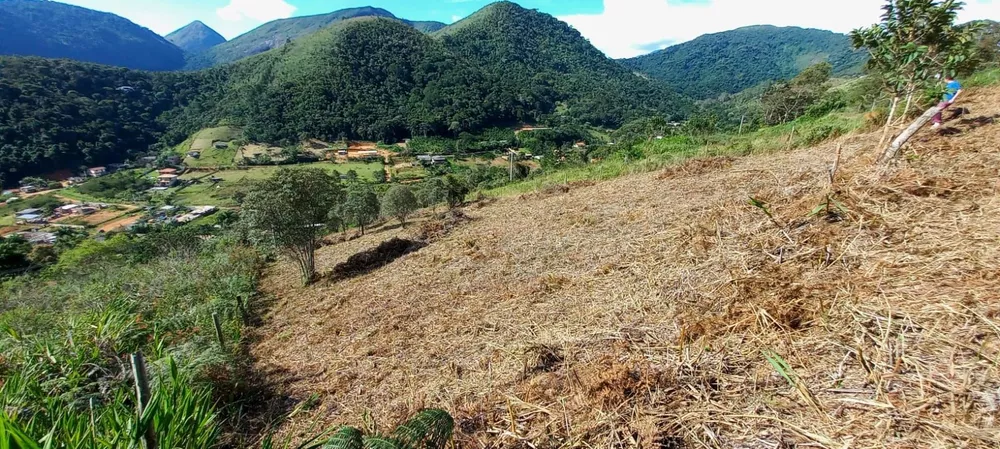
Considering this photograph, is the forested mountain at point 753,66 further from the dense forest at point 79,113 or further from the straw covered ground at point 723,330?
the straw covered ground at point 723,330

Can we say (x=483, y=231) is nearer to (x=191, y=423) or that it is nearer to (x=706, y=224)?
(x=706, y=224)

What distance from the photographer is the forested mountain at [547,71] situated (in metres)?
97.5

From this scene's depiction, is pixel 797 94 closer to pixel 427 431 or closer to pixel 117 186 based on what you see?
pixel 427 431

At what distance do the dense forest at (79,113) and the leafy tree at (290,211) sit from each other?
75.8 metres

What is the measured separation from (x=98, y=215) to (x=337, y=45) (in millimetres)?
62346

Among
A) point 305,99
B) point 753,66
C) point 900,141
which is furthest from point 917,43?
point 753,66

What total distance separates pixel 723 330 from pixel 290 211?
9.10 metres

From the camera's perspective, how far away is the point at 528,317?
429cm

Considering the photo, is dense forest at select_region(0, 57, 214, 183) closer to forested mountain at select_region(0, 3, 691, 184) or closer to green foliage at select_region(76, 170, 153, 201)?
forested mountain at select_region(0, 3, 691, 184)

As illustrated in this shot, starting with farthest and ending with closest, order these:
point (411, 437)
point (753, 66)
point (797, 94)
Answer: point (753, 66)
point (797, 94)
point (411, 437)

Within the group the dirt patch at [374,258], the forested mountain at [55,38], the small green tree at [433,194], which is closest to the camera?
the dirt patch at [374,258]

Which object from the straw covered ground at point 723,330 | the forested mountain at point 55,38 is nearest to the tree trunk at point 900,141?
the straw covered ground at point 723,330

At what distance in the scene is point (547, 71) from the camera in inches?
4865

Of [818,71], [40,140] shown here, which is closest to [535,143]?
[818,71]
